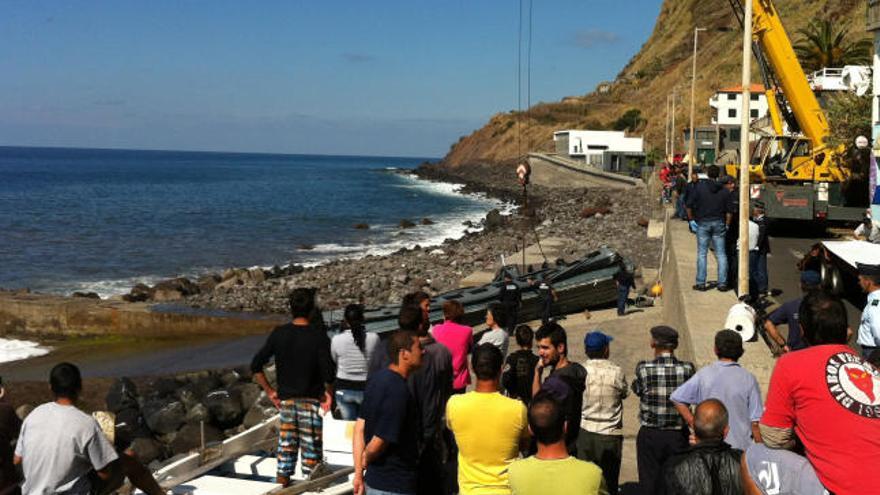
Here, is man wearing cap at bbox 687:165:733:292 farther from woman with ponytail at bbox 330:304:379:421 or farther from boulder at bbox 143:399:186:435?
boulder at bbox 143:399:186:435

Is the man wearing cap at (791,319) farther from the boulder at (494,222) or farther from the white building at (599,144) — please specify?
the white building at (599,144)

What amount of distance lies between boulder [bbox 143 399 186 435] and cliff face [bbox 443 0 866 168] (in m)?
70.5

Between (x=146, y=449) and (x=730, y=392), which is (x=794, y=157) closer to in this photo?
(x=146, y=449)

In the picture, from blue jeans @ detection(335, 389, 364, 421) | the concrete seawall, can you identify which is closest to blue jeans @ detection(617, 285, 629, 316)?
blue jeans @ detection(335, 389, 364, 421)

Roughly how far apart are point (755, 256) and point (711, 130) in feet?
181

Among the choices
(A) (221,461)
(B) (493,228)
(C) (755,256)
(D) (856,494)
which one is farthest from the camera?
(B) (493,228)

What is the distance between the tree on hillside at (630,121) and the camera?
109619 millimetres

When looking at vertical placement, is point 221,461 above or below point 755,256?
below

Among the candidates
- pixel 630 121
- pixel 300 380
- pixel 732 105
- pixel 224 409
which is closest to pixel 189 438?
pixel 224 409

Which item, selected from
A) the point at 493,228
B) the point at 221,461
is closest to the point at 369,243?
the point at 493,228

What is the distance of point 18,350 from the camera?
21484 mm

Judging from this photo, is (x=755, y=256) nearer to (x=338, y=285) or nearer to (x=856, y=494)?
(x=856, y=494)

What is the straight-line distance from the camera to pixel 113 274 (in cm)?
4141

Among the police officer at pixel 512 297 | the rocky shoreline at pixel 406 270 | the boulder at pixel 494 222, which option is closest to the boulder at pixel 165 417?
the police officer at pixel 512 297
